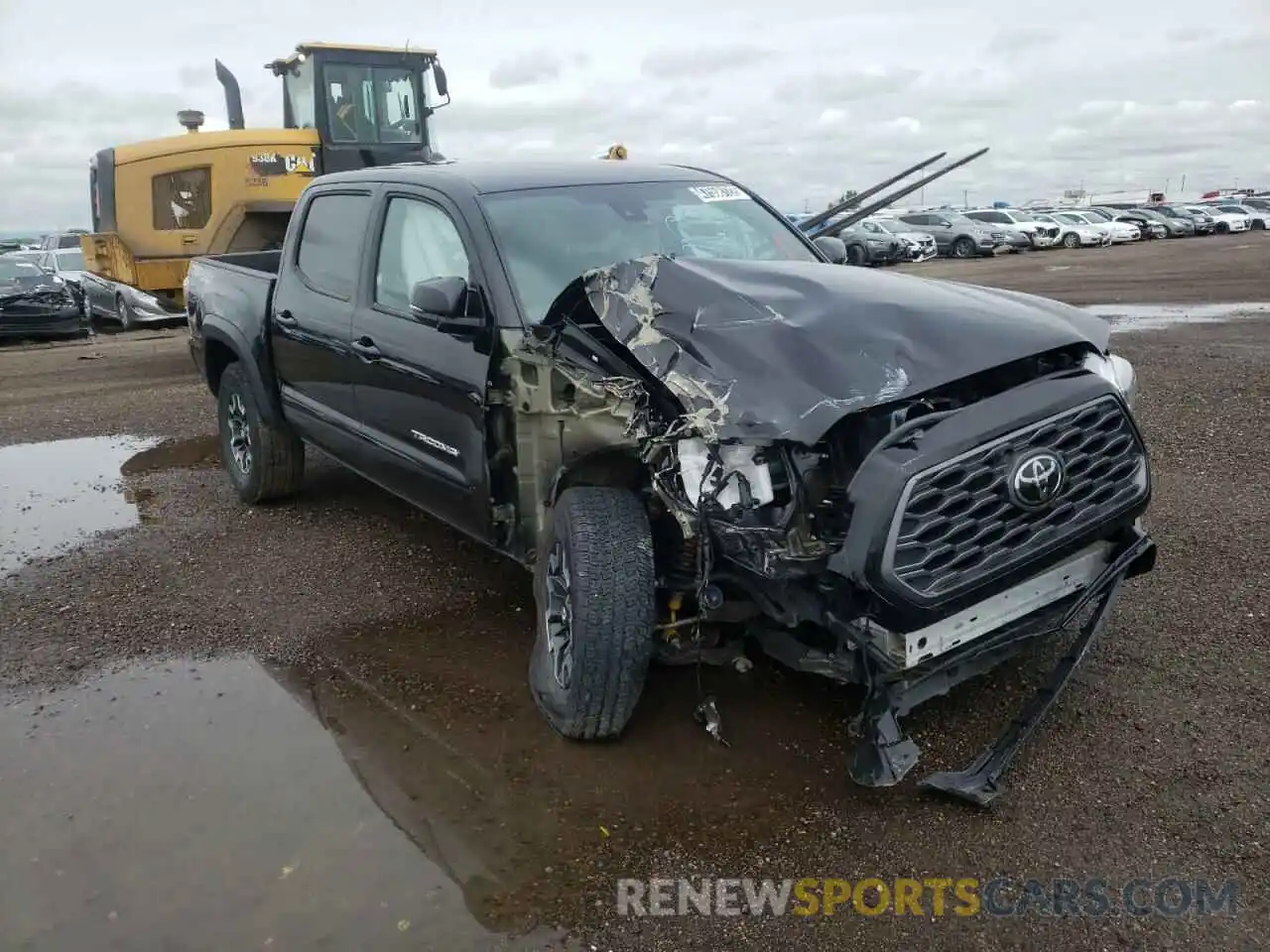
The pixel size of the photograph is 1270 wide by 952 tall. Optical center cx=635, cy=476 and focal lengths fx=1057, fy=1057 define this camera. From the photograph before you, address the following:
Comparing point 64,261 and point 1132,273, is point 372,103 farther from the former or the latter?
point 1132,273

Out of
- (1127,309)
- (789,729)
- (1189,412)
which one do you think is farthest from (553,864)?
(1127,309)

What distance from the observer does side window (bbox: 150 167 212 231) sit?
40.8 feet

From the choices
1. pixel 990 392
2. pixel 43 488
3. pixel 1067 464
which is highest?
pixel 990 392

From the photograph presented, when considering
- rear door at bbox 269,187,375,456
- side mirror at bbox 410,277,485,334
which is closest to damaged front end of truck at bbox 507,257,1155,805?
side mirror at bbox 410,277,485,334

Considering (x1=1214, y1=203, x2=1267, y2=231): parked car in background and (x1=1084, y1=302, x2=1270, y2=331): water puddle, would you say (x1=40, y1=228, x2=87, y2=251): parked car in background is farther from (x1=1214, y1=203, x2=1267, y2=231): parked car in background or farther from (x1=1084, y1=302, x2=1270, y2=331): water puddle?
(x1=1214, y1=203, x2=1267, y2=231): parked car in background

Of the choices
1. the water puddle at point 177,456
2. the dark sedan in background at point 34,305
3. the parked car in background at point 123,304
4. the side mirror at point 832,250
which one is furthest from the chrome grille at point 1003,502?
the dark sedan in background at point 34,305

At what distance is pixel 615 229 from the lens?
170 inches

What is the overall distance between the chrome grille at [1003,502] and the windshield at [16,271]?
17.5 m

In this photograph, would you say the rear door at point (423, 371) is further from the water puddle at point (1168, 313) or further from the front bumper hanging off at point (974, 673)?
the water puddle at point (1168, 313)

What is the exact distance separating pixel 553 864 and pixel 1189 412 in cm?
624

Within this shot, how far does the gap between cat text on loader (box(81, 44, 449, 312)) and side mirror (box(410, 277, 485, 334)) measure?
9.17 m

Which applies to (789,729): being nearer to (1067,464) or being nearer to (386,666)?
(1067,464)

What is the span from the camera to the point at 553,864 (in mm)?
2873

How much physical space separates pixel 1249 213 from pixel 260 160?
150ft
